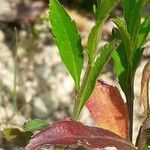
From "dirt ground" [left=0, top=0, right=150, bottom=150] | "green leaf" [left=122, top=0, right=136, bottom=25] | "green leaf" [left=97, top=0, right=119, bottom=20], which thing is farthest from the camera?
"dirt ground" [left=0, top=0, right=150, bottom=150]

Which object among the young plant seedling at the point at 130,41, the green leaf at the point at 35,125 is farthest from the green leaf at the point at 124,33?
the green leaf at the point at 35,125

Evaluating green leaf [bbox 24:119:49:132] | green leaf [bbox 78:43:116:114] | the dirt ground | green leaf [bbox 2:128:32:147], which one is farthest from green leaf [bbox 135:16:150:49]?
the dirt ground

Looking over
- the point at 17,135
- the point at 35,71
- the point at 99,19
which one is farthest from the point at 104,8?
the point at 35,71

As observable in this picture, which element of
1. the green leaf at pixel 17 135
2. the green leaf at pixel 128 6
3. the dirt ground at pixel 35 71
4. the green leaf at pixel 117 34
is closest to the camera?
the green leaf at pixel 128 6

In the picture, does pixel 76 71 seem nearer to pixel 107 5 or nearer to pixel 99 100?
pixel 99 100

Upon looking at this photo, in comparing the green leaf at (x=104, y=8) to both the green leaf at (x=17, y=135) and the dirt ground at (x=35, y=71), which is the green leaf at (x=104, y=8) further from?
the dirt ground at (x=35, y=71)

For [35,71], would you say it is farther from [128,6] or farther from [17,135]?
[128,6]

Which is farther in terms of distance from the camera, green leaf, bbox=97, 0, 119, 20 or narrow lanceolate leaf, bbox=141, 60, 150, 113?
narrow lanceolate leaf, bbox=141, 60, 150, 113

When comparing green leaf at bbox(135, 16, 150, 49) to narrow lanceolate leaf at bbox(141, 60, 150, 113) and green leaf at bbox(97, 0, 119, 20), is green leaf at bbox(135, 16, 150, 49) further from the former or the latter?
green leaf at bbox(97, 0, 119, 20)
